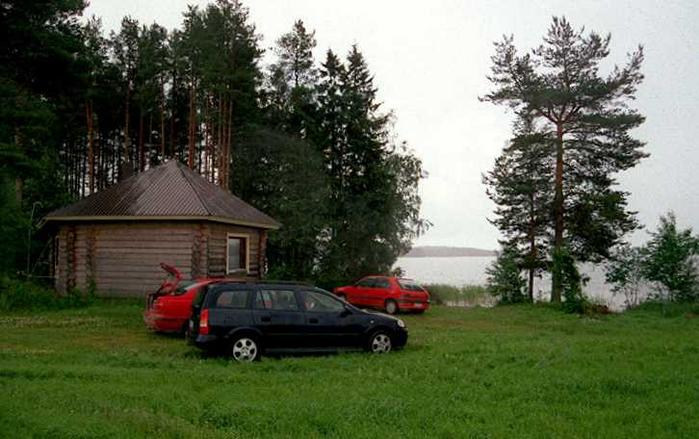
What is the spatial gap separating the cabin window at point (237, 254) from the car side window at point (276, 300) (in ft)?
37.0

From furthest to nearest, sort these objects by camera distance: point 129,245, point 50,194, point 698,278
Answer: point 50,194
point 698,278
point 129,245

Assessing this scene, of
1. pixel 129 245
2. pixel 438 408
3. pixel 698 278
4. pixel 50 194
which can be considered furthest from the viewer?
pixel 50 194

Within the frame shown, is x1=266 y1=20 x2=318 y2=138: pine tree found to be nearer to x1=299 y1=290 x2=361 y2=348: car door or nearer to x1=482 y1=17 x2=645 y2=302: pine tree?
x1=482 y1=17 x2=645 y2=302: pine tree

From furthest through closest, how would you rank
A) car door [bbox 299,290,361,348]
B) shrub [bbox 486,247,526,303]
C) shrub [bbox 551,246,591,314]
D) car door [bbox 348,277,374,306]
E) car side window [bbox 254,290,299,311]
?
shrub [bbox 486,247,526,303]
shrub [bbox 551,246,591,314]
car door [bbox 348,277,374,306]
car door [bbox 299,290,361,348]
car side window [bbox 254,290,299,311]

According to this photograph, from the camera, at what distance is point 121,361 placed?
10.5 metres

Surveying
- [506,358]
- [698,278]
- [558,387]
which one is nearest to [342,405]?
[558,387]

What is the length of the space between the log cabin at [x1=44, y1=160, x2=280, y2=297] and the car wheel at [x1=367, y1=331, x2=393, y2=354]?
403 inches

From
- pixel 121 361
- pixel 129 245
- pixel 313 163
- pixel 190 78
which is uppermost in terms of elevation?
pixel 190 78

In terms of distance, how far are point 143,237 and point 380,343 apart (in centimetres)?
1243

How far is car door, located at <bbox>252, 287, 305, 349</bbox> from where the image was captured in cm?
1127

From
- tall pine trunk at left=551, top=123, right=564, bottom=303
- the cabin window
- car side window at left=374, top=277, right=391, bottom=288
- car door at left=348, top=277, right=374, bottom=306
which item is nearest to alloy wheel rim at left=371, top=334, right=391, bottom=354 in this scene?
car side window at left=374, top=277, right=391, bottom=288

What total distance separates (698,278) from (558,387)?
19.5 metres

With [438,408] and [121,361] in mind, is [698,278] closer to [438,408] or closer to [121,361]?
[438,408]

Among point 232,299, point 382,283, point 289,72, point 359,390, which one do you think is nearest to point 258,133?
point 289,72
